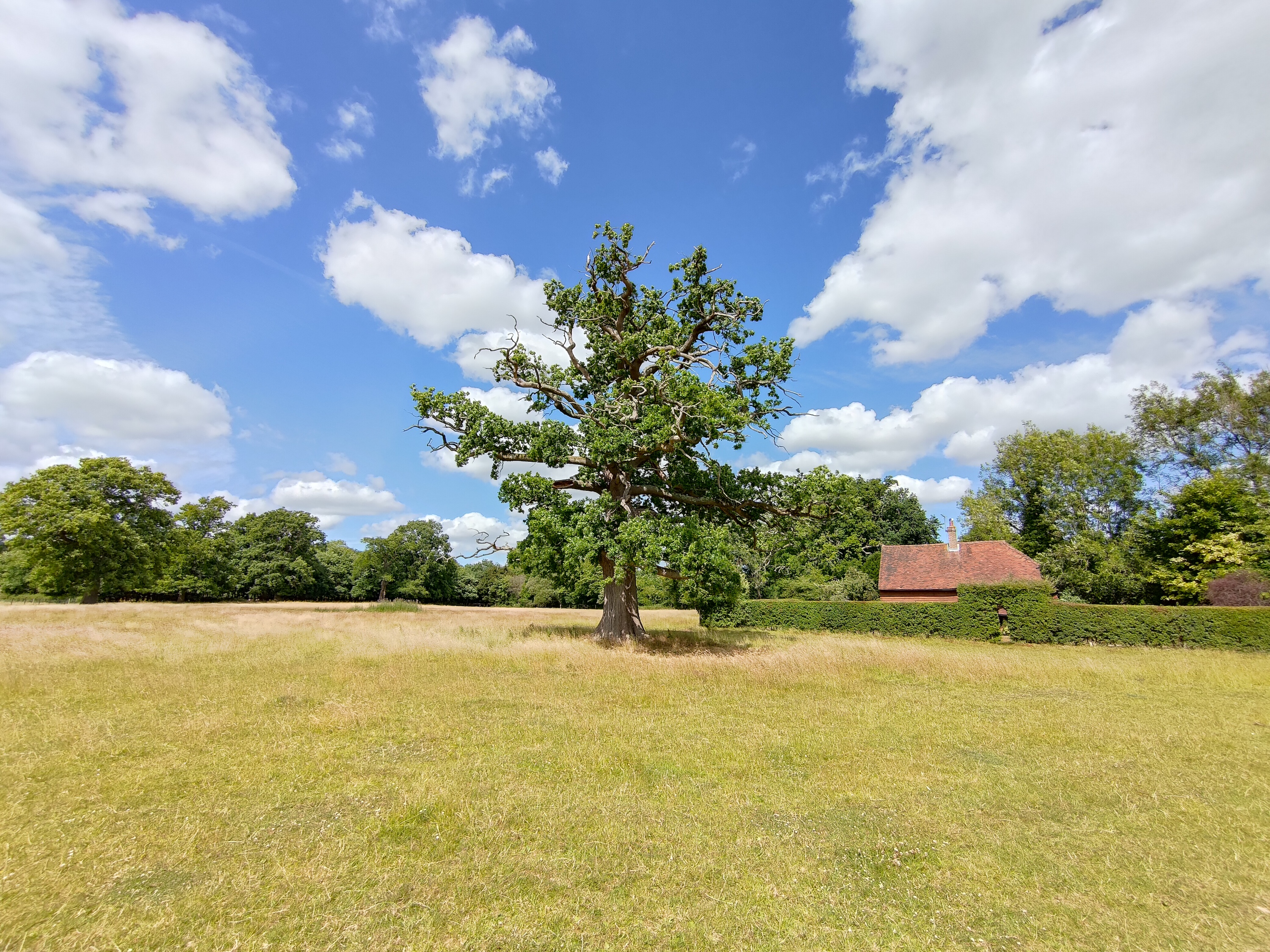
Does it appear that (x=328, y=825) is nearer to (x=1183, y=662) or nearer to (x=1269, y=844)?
(x=1269, y=844)

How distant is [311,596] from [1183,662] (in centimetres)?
Result: 7513

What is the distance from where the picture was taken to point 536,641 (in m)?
19.2

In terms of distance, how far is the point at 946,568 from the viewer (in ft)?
126

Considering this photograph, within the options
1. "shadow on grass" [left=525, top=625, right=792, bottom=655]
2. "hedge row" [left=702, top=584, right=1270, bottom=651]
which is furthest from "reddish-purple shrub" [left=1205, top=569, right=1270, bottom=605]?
"shadow on grass" [left=525, top=625, right=792, bottom=655]

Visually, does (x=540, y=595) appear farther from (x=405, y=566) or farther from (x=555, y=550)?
(x=555, y=550)

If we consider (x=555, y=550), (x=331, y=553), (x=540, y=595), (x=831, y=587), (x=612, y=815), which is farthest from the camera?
(x=331, y=553)

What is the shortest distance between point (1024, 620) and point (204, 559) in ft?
233

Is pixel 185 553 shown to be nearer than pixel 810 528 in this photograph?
No

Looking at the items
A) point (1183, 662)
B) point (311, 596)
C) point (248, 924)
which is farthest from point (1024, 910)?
point (311, 596)

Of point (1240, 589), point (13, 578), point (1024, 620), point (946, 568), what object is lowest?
point (1024, 620)

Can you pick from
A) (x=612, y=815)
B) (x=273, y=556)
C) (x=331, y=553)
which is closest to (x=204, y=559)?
(x=273, y=556)

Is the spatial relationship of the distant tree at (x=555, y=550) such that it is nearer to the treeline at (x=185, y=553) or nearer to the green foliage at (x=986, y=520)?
the treeline at (x=185, y=553)

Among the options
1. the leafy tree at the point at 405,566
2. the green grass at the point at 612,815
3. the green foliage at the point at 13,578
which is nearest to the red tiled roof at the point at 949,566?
the green grass at the point at 612,815

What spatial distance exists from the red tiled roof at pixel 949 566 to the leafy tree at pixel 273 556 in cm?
5933
